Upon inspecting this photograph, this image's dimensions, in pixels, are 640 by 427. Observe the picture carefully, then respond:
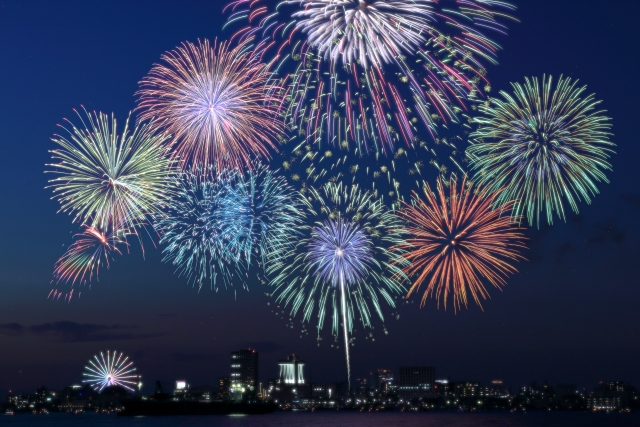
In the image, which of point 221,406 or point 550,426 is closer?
point 550,426

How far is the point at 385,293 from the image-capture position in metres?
47.6

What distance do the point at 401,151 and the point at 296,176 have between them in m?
6.75

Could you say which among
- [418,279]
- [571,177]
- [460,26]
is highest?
[460,26]

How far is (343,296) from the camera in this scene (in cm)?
5362

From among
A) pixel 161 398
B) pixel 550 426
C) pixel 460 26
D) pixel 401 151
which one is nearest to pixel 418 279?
pixel 401 151

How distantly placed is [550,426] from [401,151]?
4435 inches

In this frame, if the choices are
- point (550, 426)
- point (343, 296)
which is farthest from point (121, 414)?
point (343, 296)

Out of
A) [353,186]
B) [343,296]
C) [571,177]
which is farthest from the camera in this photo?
[343,296]

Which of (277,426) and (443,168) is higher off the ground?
(443,168)

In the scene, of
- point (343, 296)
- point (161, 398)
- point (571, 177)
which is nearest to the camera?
point (571, 177)

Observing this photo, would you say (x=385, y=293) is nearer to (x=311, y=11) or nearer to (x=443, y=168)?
(x=443, y=168)

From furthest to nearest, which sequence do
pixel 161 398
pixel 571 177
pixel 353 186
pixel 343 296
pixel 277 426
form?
pixel 161 398 → pixel 277 426 → pixel 343 296 → pixel 353 186 → pixel 571 177

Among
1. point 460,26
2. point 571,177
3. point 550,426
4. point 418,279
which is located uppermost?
point 460,26

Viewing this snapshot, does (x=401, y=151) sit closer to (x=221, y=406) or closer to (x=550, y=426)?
(x=550, y=426)
